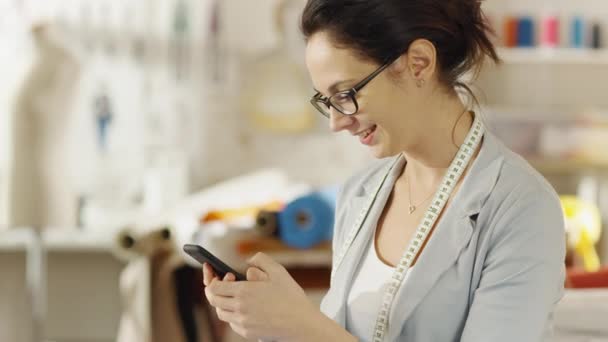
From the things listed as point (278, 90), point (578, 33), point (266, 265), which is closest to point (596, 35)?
point (578, 33)

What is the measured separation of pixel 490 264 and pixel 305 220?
1850 mm

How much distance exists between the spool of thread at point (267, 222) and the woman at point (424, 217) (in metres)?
1.66

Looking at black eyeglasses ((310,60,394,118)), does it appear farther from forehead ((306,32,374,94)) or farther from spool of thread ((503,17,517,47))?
spool of thread ((503,17,517,47))

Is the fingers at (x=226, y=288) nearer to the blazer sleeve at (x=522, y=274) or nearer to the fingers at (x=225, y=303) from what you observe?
the fingers at (x=225, y=303)

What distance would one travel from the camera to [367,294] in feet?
4.65

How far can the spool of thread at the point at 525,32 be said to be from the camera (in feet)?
14.7

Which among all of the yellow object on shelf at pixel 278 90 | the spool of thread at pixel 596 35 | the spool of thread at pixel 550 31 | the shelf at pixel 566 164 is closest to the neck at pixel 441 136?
the yellow object on shelf at pixel 278 90

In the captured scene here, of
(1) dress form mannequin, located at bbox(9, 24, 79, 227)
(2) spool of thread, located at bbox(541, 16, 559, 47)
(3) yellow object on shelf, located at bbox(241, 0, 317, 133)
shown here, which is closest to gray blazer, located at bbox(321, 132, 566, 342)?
(1) dress form mannequin, located at bbox(9, 24, 79, 227)

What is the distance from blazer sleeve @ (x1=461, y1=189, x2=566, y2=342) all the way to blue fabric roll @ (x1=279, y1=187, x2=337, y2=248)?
182 centimetres

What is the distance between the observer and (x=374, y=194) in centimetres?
155

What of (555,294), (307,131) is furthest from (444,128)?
(307,131)

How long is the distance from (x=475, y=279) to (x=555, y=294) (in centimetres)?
11

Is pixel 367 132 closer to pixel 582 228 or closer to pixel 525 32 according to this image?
pixel 582 228

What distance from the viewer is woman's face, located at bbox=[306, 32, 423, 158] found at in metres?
1.35
